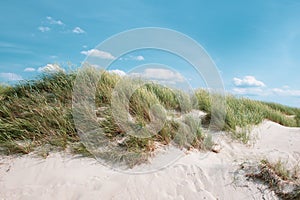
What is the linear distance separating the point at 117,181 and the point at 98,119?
1.37m

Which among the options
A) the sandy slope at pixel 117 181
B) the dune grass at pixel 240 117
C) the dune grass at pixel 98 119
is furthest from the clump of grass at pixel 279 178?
the dune grass at pixel 240 117

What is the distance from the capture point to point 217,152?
4922 millimetres

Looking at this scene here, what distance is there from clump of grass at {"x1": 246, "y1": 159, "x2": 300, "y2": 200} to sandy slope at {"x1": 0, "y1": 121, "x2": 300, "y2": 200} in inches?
4.5

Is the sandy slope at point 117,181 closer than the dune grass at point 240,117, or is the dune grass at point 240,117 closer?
the sandy slope at point 117,181

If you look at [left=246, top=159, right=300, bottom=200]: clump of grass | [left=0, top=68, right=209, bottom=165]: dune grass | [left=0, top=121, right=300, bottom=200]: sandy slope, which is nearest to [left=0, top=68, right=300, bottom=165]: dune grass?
[left=0, top=68, right=209, bottom=165]: dune grass

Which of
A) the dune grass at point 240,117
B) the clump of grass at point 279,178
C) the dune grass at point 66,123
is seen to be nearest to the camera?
the clump of grass at point 279,178

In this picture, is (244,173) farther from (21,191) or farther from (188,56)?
(21,191)

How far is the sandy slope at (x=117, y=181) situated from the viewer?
382 centimetres

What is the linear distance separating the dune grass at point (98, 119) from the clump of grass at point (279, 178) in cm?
102

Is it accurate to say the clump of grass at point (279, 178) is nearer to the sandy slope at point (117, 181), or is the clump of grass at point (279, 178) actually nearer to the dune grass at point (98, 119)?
the sandy slope at point (117, 181)

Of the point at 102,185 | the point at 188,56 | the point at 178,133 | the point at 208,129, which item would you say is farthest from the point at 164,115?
the point at 102,185

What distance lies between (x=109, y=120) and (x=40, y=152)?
121 centimetres

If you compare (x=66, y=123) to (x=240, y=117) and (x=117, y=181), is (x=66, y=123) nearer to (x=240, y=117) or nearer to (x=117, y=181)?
(x=117, y=181)

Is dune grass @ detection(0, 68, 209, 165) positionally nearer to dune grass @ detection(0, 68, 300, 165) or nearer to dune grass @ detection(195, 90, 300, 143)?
dune grass @ detection(0, 68, 300, 165)
